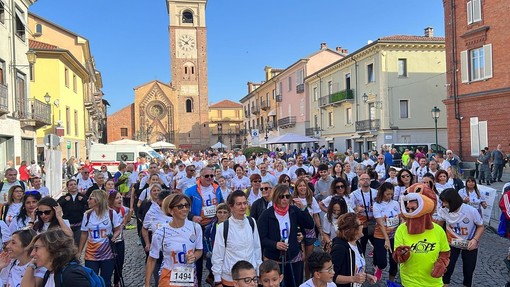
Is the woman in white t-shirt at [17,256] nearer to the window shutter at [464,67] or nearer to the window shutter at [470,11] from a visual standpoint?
the window shutter at [464,67]

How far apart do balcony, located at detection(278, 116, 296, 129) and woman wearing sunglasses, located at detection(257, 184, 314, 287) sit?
46.7 metres

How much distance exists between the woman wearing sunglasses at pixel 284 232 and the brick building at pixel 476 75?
66.6ft

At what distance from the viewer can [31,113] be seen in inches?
798

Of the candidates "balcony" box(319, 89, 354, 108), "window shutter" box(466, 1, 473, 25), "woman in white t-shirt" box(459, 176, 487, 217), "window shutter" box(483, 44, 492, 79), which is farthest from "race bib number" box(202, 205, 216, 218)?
"balcony" box(319, 89, 354, 108)

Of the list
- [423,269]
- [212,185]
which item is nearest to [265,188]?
[212,185]

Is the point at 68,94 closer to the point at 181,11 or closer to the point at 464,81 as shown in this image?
the point at 464,81

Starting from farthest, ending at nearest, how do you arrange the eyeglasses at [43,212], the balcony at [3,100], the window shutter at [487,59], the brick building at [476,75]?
the window shutter at [487,59]
the brick building at [476,75]
the balcony at [3,100]
the eyeglasses at [43,212]

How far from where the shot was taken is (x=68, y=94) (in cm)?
3106

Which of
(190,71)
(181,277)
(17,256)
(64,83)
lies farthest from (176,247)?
(190,71)

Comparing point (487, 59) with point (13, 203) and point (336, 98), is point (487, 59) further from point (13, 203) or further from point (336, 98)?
point (13, 203)

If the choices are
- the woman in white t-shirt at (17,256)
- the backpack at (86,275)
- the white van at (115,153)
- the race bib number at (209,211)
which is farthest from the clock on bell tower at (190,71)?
the backpack at (86,275)

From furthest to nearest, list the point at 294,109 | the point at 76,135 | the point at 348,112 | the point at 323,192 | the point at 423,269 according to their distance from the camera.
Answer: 1. the point at 294,109
2. the point at 348,112
3. the point at 76,135
4. the point at 323,192
5. the point at 423,269

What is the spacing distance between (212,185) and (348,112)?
32.7m

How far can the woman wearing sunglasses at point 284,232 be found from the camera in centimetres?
474
